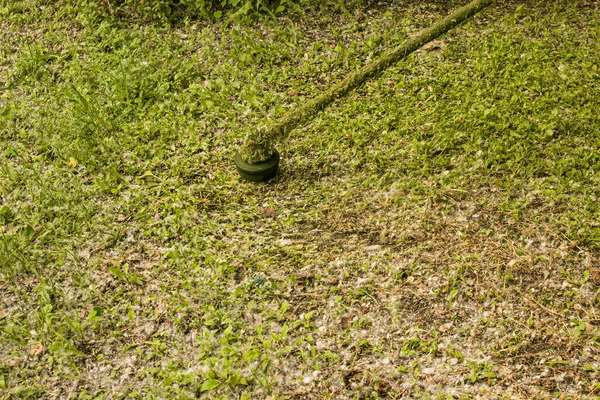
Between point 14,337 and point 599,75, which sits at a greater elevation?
point 14,337

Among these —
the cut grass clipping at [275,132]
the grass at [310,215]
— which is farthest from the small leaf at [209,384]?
the cut grass clipping at [275,132]

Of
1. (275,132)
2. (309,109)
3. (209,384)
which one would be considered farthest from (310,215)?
(209,384)

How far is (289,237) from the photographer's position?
3.97m

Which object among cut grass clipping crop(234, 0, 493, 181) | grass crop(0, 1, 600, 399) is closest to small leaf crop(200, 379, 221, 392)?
grass crop(0, 1, 600, 399)

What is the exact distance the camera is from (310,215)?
4105mm

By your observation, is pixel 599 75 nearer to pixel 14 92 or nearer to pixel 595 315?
pixel 595 315

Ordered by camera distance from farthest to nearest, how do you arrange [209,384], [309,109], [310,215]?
[309,109]
[310,215]
[209,384]

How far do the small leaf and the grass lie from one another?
0.5 inches

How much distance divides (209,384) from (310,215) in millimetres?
1408

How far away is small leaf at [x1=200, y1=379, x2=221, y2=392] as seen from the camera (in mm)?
3139

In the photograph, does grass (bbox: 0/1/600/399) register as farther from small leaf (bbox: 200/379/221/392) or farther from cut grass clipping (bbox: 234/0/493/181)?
cut grass clipping (bbox: 234/0/493/181)

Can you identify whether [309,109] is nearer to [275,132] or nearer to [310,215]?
[275,132]

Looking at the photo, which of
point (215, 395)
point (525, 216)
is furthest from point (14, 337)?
point (525, 216)

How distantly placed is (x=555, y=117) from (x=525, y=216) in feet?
3.53
